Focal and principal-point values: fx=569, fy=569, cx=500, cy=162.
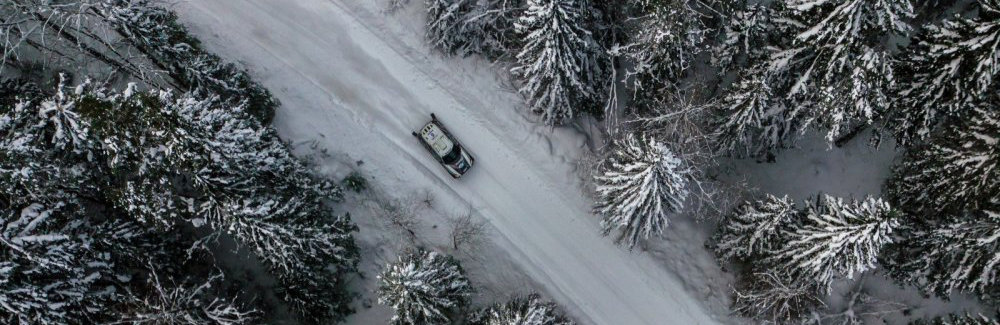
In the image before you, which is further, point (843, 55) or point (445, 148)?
point (445, 148)

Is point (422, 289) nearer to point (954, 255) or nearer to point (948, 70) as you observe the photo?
point (948, 70)

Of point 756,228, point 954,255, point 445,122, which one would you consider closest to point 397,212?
point 445,122

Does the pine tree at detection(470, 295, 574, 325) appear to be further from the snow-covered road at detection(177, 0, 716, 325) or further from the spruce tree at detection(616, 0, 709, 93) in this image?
the spruce tree at detection(616, 0, 709, 93)

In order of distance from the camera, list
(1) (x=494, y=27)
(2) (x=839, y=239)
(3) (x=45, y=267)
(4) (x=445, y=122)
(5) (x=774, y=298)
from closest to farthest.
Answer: (3) (x=45, y=267)
(2) (x=839, y=239)
(5) (x=774, y=298)
(1) (x=494, y=27)
(4) (x=445, y=122)

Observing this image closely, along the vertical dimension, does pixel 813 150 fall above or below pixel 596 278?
above

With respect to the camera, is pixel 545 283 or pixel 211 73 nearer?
pixel 211 73

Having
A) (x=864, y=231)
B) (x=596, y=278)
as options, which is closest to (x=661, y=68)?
(x=864, y=231)

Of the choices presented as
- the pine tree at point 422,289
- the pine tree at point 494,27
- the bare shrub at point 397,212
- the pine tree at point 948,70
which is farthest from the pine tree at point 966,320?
the bare shrub at point 397,212

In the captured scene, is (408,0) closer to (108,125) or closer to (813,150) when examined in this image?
(108,125)

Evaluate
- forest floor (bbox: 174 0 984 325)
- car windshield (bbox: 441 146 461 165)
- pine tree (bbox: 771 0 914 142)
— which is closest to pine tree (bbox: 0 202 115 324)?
forest floor (bbox: 174 0 984 325)
